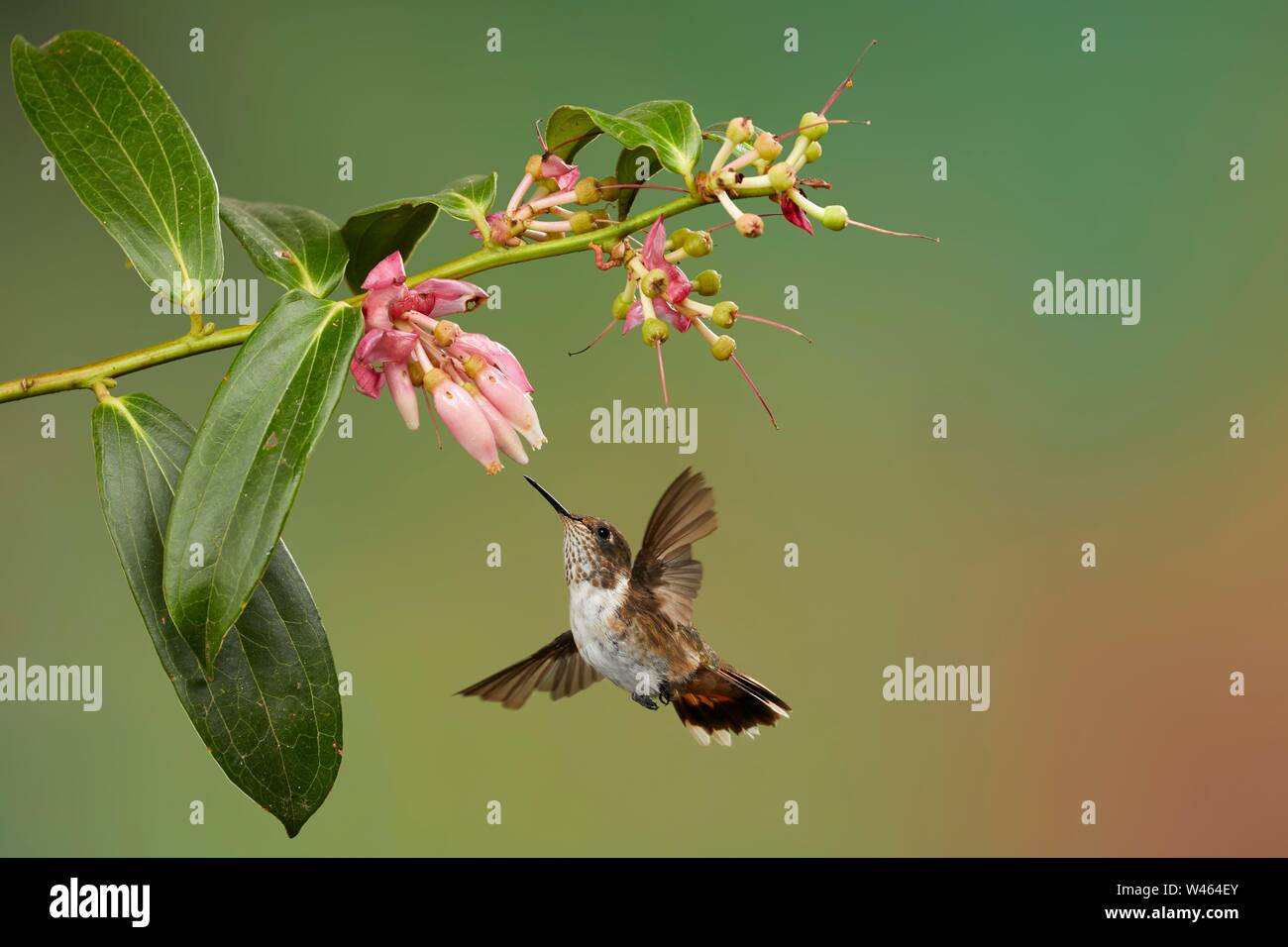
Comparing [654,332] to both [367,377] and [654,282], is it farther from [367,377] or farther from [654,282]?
[367,377]

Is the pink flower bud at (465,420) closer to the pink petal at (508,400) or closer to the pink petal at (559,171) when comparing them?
the pink petal at (508,400)

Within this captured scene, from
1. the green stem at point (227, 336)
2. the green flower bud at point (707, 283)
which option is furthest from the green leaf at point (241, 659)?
the green flower bud at point (707, 283)

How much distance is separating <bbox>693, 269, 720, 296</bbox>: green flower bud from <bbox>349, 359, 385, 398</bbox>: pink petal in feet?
0.71

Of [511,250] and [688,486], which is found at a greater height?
[511,250]

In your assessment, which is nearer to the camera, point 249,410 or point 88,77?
point 249,410

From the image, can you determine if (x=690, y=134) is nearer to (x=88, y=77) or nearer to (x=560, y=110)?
(x=560, y=110)

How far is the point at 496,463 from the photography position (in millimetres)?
759

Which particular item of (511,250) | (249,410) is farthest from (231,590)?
(511,250)

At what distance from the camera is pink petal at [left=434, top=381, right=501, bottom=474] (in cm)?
75

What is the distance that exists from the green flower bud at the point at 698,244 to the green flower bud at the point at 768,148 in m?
0.06

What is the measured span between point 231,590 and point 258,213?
40 cm

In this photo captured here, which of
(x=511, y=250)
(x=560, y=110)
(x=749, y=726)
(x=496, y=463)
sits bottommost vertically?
(x=749, y=726)

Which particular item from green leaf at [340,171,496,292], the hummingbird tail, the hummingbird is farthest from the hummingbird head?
green leaf at [340,171,496,292]

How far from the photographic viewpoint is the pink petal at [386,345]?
2.52ft
